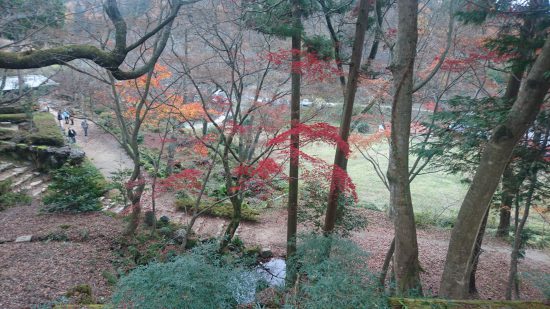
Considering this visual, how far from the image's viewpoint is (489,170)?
3338 mm

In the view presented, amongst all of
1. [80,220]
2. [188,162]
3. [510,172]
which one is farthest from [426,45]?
[188,162]

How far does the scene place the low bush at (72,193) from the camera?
29.5 feet

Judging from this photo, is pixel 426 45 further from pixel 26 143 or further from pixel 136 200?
pixel 26 143

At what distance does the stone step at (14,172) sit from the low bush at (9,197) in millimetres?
613

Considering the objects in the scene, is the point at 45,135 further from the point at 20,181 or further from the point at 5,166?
the point at 20,181

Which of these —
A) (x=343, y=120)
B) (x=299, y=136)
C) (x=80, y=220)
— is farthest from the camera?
(x=80, y=220)

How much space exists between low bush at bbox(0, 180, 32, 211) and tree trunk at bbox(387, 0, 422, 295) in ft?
32.9

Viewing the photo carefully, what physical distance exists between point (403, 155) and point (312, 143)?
5064 millimetres

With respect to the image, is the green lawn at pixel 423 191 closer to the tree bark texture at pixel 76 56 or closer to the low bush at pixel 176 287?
the low bush at pixel 176 287

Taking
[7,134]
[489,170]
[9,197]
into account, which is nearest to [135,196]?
[9,197]

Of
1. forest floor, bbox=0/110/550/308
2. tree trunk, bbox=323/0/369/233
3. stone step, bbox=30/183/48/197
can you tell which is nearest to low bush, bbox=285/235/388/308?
tree trunk, bbox=323/0/369/233

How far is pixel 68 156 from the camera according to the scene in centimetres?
1172

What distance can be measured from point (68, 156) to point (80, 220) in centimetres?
416

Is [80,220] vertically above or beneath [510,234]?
above
